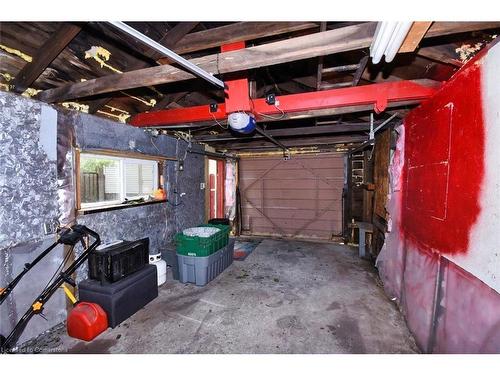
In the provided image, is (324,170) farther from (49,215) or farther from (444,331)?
(49,215)

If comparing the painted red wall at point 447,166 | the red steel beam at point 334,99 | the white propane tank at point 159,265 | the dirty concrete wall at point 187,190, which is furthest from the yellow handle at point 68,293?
the painted red wall at point 447,166

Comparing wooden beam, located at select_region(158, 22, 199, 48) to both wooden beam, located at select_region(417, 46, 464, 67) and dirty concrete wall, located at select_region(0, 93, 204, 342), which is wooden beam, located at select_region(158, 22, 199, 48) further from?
wooden beam, located at select_region(417, 46, 464, 67)

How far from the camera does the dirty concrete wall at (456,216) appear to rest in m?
1.78

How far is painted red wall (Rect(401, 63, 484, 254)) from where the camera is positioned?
6.60ft

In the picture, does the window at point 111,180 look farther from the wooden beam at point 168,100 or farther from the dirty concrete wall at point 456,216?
the dirty concrete wall at point 456,216

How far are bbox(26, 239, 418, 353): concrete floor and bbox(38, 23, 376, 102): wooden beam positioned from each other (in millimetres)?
3231

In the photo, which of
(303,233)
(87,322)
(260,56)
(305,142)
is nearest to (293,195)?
(303,233)

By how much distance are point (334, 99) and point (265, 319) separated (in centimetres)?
338

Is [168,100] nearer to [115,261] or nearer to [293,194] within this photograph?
[115,261]

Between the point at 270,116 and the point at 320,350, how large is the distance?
11.0 feet

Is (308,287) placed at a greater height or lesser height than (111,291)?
lesser

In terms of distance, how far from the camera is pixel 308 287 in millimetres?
4504

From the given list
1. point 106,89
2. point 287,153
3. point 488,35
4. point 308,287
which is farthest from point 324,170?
point 106,89

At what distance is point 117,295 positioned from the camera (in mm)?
3201
